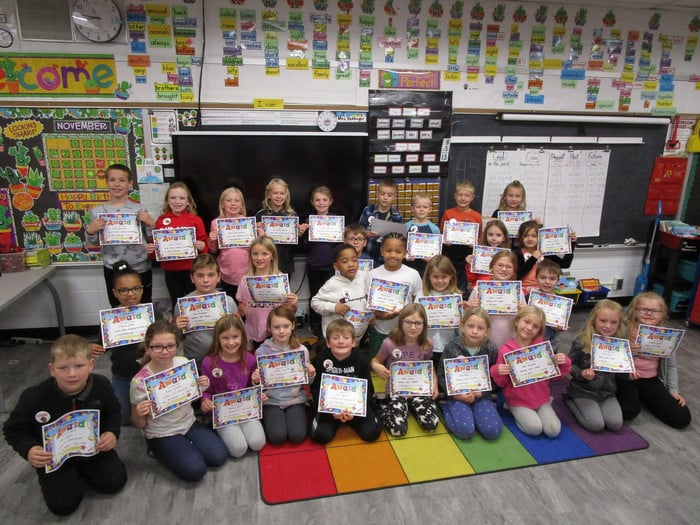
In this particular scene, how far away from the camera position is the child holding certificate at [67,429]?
82.6 inches

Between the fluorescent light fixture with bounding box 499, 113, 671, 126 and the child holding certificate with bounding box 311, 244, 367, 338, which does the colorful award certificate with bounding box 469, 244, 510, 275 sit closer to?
the child holding certificate with bounding box 311, 244, 367, 338

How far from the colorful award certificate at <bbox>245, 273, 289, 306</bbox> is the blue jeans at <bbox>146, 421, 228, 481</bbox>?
0.88 metres

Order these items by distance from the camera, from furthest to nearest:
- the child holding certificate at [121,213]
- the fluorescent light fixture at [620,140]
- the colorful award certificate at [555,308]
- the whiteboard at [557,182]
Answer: the fluorescent light fixture at [620,140] → the whiteboard at [557,182] → the child holding certificate at [121,213] → the colorful award certificate at [555,308]

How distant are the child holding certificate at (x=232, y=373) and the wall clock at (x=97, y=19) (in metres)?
2.62

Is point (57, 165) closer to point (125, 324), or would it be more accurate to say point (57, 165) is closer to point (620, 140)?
point (125, 324)

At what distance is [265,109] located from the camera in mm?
3982

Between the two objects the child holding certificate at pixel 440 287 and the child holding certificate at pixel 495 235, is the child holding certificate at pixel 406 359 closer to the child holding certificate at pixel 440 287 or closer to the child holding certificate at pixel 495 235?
the child holding certificate at pixel 440 287

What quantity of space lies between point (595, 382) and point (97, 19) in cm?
449

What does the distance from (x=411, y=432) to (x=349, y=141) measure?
2510mm

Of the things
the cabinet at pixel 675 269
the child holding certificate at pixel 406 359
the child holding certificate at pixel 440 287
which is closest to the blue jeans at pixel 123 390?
the child holding certificate at pixel 406 359

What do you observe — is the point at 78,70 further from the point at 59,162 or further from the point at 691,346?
the point at 691,346

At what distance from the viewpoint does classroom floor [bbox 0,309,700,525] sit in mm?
2217

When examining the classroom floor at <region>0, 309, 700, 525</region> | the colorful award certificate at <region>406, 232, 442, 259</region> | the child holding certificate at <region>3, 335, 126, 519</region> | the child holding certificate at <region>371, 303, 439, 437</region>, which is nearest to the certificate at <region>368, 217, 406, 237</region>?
the colorful award certificate at <region>406, 232, 442, 259</region>

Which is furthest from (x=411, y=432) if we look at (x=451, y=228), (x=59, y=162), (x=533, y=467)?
(x=59, y=162)
